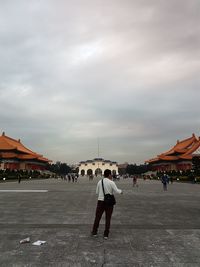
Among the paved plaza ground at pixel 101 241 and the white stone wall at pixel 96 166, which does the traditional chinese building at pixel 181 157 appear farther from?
the paved plaza ground at pixel 101 241

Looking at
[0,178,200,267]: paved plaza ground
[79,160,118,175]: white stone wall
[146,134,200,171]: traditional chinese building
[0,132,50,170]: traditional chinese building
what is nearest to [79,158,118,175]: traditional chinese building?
[79,160,118,175]: white stone wall

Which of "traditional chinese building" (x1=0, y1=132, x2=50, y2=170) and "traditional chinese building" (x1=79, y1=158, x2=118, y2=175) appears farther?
"traditional chinese building" (x1=79, y1=158, x2=118, y2=175)

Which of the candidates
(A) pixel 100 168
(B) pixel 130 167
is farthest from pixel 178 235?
(A) pixel 100 168

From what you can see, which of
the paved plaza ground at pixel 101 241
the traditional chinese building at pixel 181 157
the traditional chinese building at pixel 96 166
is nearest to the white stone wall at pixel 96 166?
the traditional chinese building at pixel 96 166

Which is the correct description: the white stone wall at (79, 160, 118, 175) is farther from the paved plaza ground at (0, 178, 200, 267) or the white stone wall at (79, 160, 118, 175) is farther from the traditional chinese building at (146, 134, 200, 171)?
the paved plaza ground at (0, 178, 200, 267)

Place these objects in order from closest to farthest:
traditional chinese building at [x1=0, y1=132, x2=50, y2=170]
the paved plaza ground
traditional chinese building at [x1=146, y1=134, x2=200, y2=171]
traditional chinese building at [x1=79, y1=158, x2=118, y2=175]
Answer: the paved plaza ground → traditional chinese building at [x1=146, y1=134, x2=200, y2=171] → traditional chinese building at [x1=0, y1=132, x2=50, y2=170] → traditional chinese building at [x1=79, y1=158, x2=118, y2=175]

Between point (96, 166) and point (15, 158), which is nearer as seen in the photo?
point (15, 158)

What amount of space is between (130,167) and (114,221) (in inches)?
4792

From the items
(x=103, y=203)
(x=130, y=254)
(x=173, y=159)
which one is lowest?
(x=130, y=254)

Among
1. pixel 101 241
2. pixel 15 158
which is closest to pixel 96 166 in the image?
pixel 15 158

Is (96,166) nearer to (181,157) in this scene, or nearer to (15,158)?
(15,158)

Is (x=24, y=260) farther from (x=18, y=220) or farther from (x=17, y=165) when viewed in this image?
(x=17, y=165)

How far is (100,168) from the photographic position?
140m

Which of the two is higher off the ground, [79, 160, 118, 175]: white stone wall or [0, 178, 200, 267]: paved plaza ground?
[79, 160, 118, 175]: white stone wall
